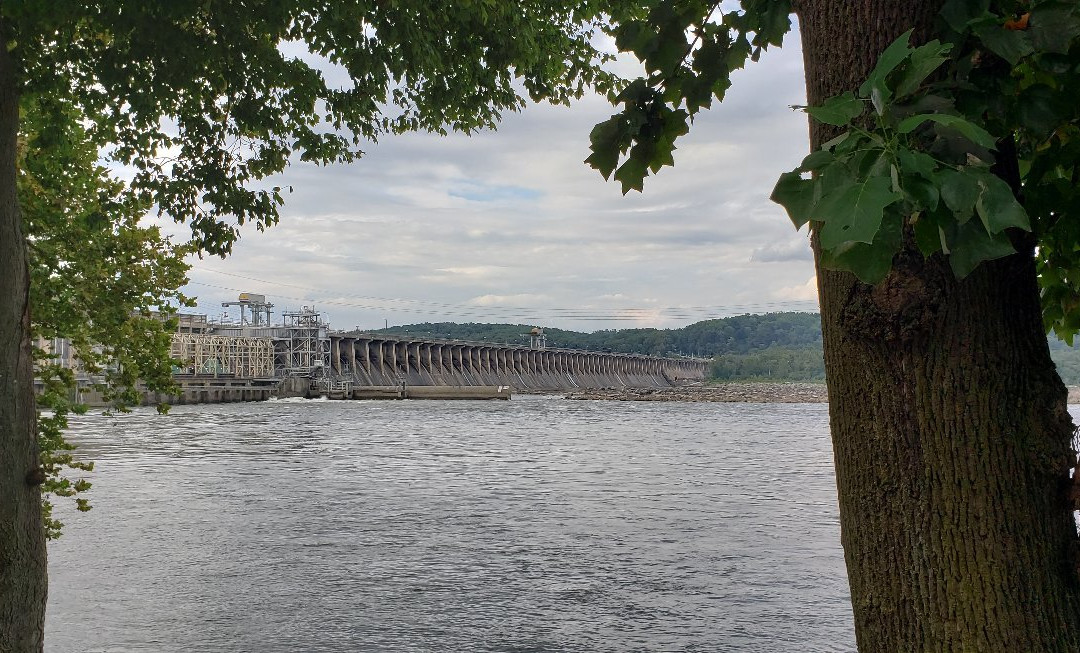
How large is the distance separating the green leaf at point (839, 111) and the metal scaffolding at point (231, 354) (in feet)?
453

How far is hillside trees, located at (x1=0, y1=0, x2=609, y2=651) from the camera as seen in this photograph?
22.0ft

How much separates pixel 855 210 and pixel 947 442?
1.36m

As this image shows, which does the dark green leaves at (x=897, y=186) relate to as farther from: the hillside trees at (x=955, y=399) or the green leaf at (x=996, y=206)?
the hillside trees at (x=955, y=399)

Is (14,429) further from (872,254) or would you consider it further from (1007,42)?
(1007,42)

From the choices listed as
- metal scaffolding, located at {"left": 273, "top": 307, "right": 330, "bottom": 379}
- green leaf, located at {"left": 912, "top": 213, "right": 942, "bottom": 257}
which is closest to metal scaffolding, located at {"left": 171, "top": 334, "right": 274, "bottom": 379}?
metal scaffolding, located at {"left": 273, "top": 307, "right": 330, "bottom": 379}

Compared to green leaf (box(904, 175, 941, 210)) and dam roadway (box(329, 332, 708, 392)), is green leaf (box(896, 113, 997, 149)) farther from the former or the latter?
dam roadway (box(329, 332, 708, 392))

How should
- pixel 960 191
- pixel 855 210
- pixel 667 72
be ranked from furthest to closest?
pixel 667 72
pixel 960 191
pixel 855 210

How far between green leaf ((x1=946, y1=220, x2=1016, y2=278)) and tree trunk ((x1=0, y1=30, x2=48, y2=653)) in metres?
6.30

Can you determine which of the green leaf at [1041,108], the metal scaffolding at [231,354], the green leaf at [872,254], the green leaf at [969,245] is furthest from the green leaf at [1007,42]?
the metal scaffolding at [231,354]

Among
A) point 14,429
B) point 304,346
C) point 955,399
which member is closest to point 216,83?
point 14,429

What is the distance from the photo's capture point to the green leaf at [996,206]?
1977 millimetres

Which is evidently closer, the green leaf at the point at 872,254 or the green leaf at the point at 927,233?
the green leaf at the point at 872,254

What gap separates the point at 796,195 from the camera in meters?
2.07

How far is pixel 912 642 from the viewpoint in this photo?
301cm
